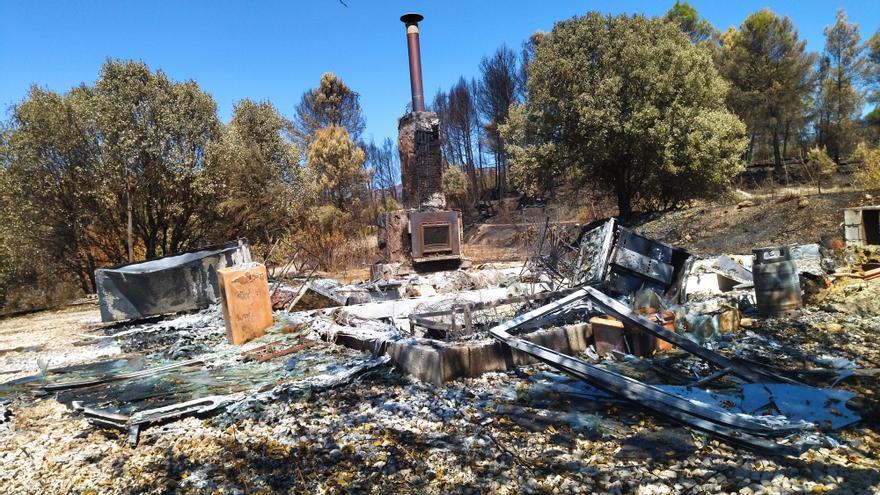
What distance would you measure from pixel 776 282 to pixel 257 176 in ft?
47.2

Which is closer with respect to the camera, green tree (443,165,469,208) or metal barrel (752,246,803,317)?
metal barrel (752,246,803,317)

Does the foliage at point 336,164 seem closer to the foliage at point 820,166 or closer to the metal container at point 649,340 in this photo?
the foliage at point 820,166

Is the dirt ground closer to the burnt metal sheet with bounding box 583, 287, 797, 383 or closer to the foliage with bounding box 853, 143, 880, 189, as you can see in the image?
the foliage with bounding box 853, 143, 880, 189

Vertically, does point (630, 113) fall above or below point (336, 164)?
below

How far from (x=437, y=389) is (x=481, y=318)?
230 centimetres

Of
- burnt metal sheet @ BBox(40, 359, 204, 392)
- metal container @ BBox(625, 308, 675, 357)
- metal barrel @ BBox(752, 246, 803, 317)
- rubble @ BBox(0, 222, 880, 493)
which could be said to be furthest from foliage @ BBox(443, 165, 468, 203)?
metal container @ BBox(625, 308, 675, 357)

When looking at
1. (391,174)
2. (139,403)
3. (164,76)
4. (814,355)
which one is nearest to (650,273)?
(814,355)

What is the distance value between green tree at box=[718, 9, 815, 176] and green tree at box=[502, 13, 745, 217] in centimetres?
1255

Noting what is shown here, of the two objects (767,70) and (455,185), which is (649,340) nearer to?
(455,185)

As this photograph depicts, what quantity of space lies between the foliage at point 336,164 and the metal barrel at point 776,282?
77.3 ft

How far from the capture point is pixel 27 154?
11594mm

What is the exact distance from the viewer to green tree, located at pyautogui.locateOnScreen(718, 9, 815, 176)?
81.1ft

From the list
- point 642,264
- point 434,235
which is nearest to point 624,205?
point 434,235

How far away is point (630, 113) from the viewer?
47.6ft
